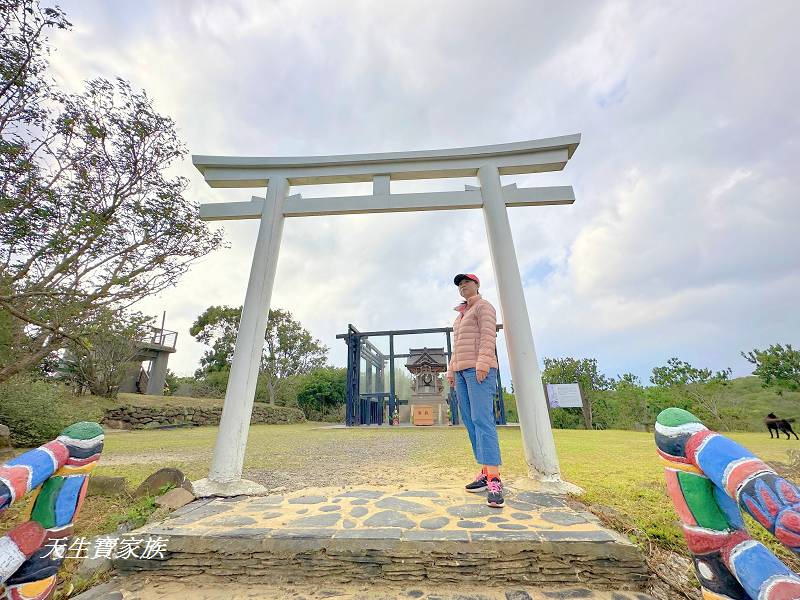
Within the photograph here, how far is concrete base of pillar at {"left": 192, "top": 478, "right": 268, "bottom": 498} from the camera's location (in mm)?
2543

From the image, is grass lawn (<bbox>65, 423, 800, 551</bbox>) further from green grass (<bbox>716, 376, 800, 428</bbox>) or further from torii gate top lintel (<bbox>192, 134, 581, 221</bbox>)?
green grass (<bbox>716, 376, 800, 428</bbox>)

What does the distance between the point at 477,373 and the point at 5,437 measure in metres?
7.01

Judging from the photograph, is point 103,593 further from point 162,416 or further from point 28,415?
point 162,416

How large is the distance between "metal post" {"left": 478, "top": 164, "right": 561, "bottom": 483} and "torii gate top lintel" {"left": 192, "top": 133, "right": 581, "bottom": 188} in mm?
183

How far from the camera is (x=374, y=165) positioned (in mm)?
3596

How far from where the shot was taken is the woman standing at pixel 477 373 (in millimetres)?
2406

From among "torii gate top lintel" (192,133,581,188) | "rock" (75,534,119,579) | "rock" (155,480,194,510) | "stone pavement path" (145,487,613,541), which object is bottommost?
"rock" (75,534,119,579)

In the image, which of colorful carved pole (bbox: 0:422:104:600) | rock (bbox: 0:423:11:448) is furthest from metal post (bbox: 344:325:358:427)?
colorful carved pole (bbox: 0:422:104:600)

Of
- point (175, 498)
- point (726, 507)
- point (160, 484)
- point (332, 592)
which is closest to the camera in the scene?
point (726, 507)

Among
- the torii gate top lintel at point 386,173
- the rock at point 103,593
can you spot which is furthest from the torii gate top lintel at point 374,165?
the rock at point 103,593

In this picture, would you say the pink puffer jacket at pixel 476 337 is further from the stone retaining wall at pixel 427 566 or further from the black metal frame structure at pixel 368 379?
the black metal frame structure at pixel 368 379

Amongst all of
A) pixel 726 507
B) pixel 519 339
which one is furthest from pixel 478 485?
pixel 726 507

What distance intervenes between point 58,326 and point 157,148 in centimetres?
281

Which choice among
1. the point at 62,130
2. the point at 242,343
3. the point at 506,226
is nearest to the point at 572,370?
the point at 506,226
